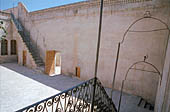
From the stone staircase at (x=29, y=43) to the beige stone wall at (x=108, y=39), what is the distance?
963 millimetres

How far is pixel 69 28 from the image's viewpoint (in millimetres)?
6855

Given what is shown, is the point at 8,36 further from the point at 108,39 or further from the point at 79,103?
the point at 79,103

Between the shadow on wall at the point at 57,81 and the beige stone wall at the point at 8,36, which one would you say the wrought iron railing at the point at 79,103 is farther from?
the beige stone wall at the point at 8,36

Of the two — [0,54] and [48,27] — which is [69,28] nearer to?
[48,27]

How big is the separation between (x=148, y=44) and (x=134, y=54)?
67cm

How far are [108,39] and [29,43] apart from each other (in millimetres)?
7297

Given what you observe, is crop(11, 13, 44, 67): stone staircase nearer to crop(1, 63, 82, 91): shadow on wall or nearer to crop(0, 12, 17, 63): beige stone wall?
crop(0, 12, 17, 63): beige stone wall

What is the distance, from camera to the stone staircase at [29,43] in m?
8.74

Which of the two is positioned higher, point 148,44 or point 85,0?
point 85,0

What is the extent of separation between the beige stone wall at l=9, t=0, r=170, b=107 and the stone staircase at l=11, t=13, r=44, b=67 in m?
0.96

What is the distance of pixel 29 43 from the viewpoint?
370 inches

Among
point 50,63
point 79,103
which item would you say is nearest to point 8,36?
point 50,63

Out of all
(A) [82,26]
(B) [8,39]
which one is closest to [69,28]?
(A) [82,26]

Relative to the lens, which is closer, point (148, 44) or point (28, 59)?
point (148, 44)
